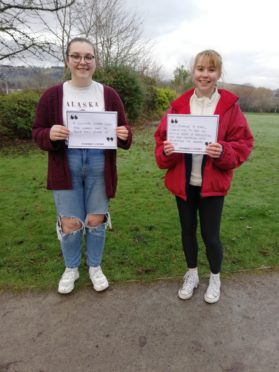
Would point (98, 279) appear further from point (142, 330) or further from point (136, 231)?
point (136, 231)

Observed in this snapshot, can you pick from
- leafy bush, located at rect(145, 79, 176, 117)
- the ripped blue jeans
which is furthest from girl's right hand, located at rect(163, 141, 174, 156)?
leafy bush, located at rect(145, 79, 176, 117)

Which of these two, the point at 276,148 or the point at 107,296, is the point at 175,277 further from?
the point at 276,148

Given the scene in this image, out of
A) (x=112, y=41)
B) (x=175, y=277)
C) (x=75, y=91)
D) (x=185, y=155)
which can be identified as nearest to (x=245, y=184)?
(x=175, y=277)

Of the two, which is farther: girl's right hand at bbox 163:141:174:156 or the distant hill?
the distant hill

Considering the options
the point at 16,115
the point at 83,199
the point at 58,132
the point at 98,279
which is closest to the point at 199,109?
the point at 58,132

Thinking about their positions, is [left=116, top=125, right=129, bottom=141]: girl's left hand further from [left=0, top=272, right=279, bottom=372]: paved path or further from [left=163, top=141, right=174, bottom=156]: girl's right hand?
[left=0, top=272, right=279, bottom=372]: paved path

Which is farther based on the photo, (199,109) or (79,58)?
(199,109)

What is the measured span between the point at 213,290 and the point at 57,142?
6.20ft

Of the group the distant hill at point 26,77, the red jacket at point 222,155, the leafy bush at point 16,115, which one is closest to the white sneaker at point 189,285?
the red jacket at point 222,155

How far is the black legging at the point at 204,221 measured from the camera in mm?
2662

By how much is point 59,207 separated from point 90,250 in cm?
57

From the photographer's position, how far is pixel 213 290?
293cm

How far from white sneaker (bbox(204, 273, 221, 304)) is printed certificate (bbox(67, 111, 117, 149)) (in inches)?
60.4

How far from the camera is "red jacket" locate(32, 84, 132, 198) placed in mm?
2492
